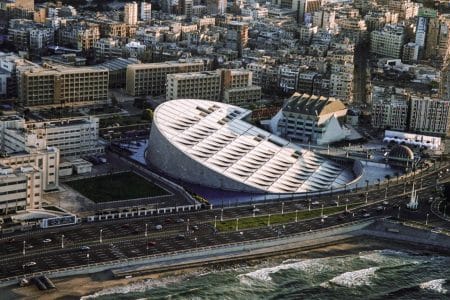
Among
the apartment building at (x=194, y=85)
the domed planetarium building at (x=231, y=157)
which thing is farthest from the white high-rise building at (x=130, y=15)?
the domed planetarium building at (x=231, y=157)

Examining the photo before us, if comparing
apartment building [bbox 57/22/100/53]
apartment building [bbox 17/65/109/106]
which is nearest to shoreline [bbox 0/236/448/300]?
apartment building [bbox 17/65/109/106]

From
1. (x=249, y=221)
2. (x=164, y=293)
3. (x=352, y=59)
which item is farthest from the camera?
(x=352, y=59)

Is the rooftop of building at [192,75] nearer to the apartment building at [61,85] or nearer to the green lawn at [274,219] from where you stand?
the apartment building at [61,85]

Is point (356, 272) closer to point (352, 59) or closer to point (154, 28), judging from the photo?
point (352, 59)

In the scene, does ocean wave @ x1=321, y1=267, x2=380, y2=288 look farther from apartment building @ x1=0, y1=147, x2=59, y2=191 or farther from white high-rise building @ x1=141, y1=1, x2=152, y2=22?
white high-rise building @ x1=141, y1=1, x2=152, y2=22

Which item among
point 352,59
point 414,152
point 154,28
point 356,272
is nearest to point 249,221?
point 356,272
